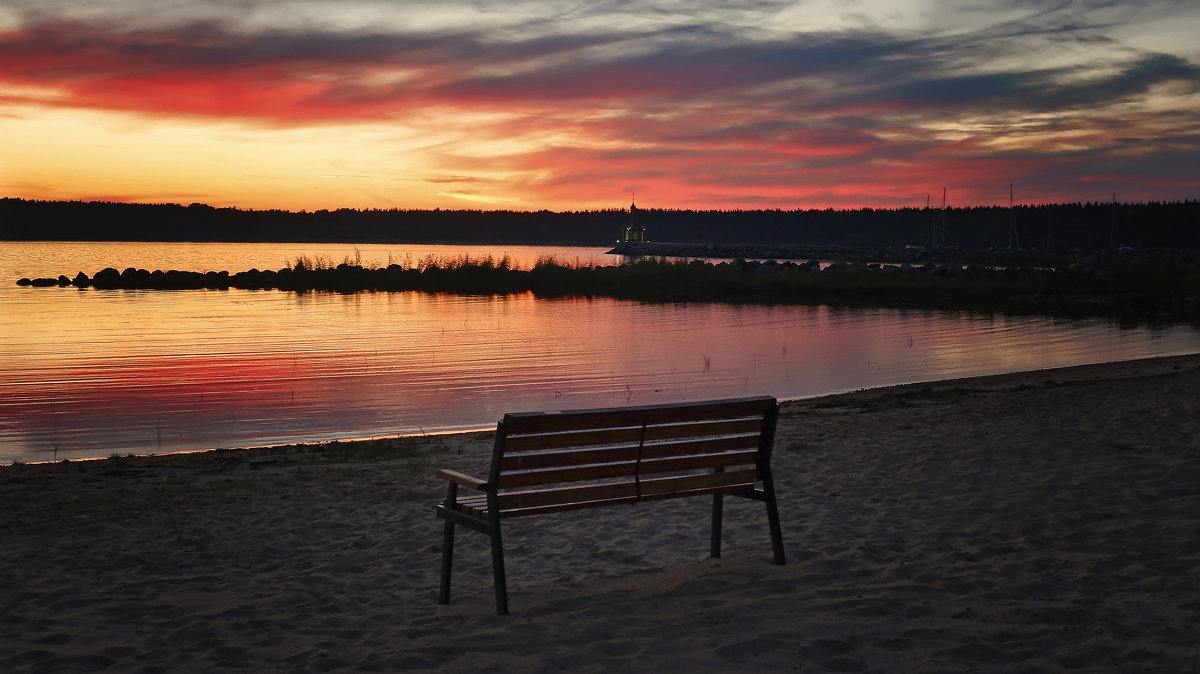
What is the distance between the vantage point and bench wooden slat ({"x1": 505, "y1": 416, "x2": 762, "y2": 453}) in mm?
5262

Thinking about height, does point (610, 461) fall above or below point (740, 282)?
below

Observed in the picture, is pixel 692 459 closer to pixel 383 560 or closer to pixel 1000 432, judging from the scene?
pixel 383 560

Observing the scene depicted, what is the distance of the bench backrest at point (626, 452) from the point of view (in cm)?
529

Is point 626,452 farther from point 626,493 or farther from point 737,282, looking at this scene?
point 737,282

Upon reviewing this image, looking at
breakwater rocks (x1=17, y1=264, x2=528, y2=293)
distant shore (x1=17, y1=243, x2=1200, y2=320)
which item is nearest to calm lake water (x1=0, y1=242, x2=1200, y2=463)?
distant shore (x1=17, y1=243, x2=1200, y2=320)

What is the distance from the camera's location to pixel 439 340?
27906 millimetres

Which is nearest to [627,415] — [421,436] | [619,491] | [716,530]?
[619,491]

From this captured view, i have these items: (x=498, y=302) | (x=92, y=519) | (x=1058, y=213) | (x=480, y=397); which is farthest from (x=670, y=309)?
(x=1058, y=213)

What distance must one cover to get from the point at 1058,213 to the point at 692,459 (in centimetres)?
21047

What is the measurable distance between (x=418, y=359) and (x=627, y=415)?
60.1 feet

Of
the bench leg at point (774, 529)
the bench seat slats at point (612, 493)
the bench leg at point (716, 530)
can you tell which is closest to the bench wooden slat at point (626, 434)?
the bench seat slats at point (612, 493)

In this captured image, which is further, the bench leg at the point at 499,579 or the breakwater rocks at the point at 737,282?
the breakwater rocks at the point at 737,282

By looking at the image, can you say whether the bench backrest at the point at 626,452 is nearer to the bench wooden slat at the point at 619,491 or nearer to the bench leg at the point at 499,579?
the bench wooden slat at the point at 619,491

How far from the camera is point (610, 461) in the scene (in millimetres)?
5664
